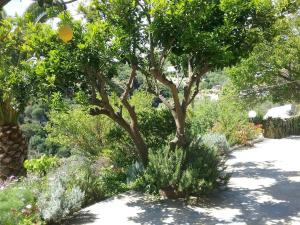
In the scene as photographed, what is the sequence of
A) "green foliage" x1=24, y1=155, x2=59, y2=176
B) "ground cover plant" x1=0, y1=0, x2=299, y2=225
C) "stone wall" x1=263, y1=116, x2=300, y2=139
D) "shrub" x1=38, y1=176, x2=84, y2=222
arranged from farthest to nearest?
"stone wall" x1=263, y1=116, x2=300, y2=139
"green foliage" x1=24, y1=155, x2=59, y2=176
"ground cover plant" x1=0, y1=0, x2=299, y2=225
"shrub" x1=38, y1=176, x2=84, y2=222

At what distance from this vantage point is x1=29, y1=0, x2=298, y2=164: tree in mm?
7828

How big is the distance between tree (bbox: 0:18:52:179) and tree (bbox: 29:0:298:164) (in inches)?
20.0

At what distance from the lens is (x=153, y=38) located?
28.1ft

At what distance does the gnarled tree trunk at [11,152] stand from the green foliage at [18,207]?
3466mm

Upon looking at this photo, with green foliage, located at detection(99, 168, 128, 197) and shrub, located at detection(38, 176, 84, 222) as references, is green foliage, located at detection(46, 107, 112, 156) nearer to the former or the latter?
green foliage, located at detection(99, 168, 128, 197)

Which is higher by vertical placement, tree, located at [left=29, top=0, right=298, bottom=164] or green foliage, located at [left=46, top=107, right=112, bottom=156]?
tree, located at [left=29, top=0, right=298, bottom=164]

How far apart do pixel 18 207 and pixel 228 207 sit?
4.23 metres

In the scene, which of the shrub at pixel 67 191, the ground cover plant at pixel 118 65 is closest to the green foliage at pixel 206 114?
the ground cover plant at pixel 118 65

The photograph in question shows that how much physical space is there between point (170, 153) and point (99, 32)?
3.08 m

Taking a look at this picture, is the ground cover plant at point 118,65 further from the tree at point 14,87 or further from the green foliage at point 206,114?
the green foliage at point 206,114

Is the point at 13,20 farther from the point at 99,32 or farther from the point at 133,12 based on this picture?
the point at 133,12

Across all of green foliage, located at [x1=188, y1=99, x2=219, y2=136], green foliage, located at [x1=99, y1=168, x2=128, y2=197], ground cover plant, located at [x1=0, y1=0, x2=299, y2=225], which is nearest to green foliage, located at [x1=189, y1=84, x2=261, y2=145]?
green foliage, located at [x1=188, y1=99, x2=219, y2=136]

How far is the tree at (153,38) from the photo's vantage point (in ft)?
25.7

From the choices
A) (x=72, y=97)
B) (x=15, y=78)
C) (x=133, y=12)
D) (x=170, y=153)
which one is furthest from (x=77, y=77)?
(x=170, y=153)
